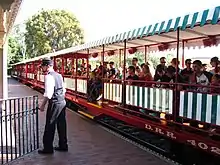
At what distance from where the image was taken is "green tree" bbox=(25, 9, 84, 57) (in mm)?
49062

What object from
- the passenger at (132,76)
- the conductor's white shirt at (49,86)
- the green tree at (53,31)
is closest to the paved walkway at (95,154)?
the conductor's white shirt at (49,86)

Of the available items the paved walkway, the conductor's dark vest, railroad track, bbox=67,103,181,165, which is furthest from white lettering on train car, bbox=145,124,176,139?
the conductor's dark vest

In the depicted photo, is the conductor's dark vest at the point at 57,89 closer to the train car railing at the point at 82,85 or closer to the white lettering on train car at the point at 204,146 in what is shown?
the white lettering on train car at the point at 204,146

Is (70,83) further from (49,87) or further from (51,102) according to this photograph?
(49,87)

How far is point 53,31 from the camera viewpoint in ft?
164

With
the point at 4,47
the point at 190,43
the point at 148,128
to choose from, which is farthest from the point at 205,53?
the point at 4,47

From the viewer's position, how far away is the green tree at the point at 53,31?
49.1m

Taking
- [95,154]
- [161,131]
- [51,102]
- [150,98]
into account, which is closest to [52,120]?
[51,102]

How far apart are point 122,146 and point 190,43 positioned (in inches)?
160

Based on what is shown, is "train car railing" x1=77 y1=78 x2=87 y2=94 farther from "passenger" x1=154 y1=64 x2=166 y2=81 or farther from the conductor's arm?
the conductor's arm

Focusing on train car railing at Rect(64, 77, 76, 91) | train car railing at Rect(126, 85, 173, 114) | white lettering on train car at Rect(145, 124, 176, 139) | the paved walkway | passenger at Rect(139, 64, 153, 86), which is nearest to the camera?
the paved walkway

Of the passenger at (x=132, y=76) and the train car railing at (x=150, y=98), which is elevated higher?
the passenger at (x=132, y=76)

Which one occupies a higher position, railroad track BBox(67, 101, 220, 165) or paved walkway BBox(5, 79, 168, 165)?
paved walkway BBox(5, 79, 168, 165)

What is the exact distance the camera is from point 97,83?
1373cm
